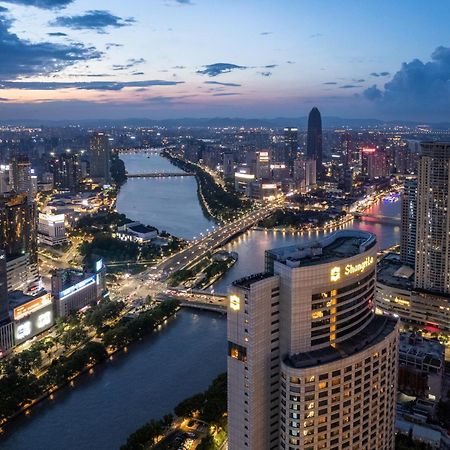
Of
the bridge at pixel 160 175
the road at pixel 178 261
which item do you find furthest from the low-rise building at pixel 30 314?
the bridge at pixel 160 175

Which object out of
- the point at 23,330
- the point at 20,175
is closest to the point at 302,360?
the point at 23,330

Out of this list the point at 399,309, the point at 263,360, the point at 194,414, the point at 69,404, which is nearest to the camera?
the point at 263,360

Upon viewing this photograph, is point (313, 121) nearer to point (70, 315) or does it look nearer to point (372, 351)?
point (70, 315)

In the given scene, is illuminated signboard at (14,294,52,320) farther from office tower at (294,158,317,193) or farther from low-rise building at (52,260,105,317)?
office tower at (294,158,317,193)

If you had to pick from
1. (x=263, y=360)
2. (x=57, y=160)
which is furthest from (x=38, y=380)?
(x=57, y=160)

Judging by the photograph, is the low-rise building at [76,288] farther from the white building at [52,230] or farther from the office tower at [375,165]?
the office tower at [375,165]

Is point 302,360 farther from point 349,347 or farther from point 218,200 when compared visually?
point 218,200
